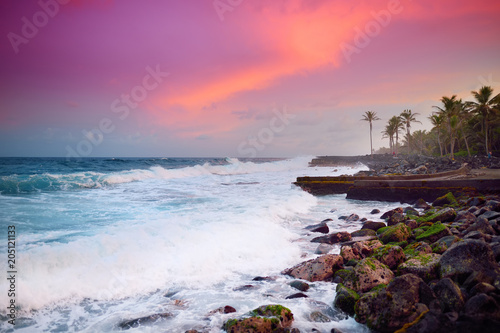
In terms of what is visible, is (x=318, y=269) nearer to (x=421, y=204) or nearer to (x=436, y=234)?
(x=436, y=234)

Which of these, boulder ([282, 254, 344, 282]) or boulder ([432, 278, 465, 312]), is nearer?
boulder ([432, 278, 465, 312])

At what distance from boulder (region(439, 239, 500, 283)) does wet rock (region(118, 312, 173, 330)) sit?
4058mm

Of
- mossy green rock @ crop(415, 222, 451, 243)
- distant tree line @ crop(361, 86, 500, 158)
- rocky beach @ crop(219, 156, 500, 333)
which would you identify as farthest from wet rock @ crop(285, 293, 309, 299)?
distant tree line @ crop(361, 86, 500, 158)

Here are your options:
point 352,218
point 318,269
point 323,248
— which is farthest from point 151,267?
point 352,218

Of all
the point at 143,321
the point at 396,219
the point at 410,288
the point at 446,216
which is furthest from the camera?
the point at 396,219

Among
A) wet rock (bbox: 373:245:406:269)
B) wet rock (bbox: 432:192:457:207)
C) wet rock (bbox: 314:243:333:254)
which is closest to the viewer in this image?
wet rock (bbox: 373:245:406:269)

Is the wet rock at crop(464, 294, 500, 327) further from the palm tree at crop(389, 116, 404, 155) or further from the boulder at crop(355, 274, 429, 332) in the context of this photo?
the palm tree at crop(389, 116, 404, 155)

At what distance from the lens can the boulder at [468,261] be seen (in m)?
3.80

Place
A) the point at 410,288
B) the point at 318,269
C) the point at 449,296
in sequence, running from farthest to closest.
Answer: the point at 318,269 < the point at 410,288 < the point at 449,296

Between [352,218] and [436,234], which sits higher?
[436,234]

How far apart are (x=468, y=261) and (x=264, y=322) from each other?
298cm

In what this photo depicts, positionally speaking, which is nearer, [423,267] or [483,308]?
[483,308]

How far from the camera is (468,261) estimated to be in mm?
3961

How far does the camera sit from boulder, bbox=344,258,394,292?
4.35 m
